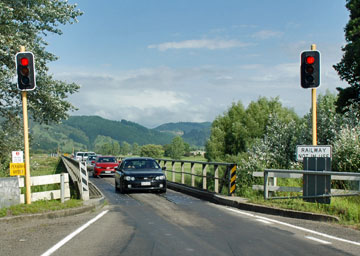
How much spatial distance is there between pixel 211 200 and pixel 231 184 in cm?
125

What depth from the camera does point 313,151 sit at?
1266cm

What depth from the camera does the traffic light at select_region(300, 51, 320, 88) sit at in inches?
505

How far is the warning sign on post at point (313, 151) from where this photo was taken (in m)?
12.5

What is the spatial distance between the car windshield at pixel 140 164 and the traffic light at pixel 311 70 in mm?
9242

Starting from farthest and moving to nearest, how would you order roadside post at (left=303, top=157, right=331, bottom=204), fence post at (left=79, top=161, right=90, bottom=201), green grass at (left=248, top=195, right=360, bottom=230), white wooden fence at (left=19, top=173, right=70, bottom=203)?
fence post at (left=79, top=161, right=90, bottom=201), white wooden fence at (left=19, top=173, right=70, bottom=203), roadside post at (left=303, top=157, right=331, bottom=204), green grass at (left=248, top=195, right=360, bottom=230)

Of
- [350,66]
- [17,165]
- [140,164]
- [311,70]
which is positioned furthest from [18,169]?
[350,66]

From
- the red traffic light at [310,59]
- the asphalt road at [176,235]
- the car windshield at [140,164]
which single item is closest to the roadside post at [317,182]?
the asphalt road at [176,235]

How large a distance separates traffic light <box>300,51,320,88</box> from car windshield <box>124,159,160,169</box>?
924 centimetres

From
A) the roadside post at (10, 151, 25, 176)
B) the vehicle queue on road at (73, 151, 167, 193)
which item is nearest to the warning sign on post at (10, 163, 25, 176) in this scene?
the roadside post at (10, 151, 25, 176)

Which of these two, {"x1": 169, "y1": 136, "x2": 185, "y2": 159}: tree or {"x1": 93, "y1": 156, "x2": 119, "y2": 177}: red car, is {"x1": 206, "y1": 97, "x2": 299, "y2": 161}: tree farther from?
{"x1": 169, "y1": 136, "x2": 185, "y2": 159}: tree

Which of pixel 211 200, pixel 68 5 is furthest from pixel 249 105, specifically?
pixel 211 200

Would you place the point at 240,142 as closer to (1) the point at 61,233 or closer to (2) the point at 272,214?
(2) the point at 272,214

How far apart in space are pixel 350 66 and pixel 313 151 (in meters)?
18.5

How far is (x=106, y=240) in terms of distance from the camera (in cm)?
819
